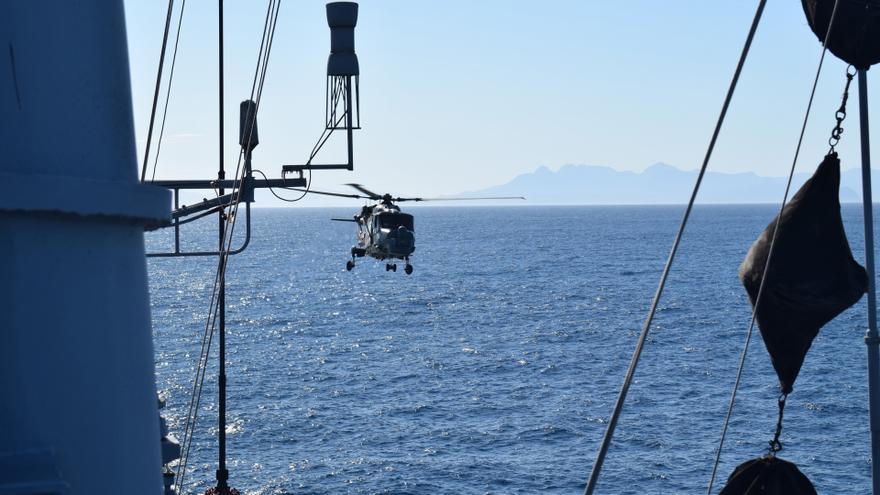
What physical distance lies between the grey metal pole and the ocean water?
36.0 m

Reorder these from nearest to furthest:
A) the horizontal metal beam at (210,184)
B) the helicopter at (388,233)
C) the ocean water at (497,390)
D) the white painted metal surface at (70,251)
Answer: the white painted metal surface at (70,251) → the horizontal metal beam at (210,184) → the helicopter at (388,233) → the ocean water at (497,390)

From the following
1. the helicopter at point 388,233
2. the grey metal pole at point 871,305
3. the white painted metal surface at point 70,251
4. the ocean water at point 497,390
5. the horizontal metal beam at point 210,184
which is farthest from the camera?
the ocean water at point 497,390

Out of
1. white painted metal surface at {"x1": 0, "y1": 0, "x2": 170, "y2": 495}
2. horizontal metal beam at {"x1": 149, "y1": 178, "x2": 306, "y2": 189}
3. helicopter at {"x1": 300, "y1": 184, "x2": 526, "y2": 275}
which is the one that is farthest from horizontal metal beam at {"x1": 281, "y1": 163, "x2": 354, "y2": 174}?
helicopter at {"x1": 300, "y1": 184, "x2": 526, "y2": 275}

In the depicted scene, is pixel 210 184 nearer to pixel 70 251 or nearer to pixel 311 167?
pixel 311 167

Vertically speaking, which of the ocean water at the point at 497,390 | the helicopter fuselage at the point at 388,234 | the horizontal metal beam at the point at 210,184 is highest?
the horizontal metal beam at the point at 210,184

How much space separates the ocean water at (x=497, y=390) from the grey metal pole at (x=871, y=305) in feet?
118

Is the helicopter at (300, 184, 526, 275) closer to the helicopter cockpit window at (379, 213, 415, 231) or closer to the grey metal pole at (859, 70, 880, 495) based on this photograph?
the helicopter cockpit window at (379, 213, 415, 231)

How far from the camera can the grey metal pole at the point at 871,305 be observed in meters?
6.20

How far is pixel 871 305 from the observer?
6.15 m

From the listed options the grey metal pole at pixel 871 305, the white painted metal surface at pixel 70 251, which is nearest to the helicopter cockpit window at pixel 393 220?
the grey metal pole at pixel 871 305

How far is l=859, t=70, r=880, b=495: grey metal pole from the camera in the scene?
244 inches

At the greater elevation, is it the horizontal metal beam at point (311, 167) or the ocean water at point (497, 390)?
the horizontal metal beam at point (311, 167)

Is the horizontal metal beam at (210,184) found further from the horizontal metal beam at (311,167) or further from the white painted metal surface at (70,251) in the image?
the white painted metal surface at (70,251)

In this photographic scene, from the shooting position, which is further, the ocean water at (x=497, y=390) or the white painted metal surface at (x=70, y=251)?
the ocean water at (x=497, y=390)
